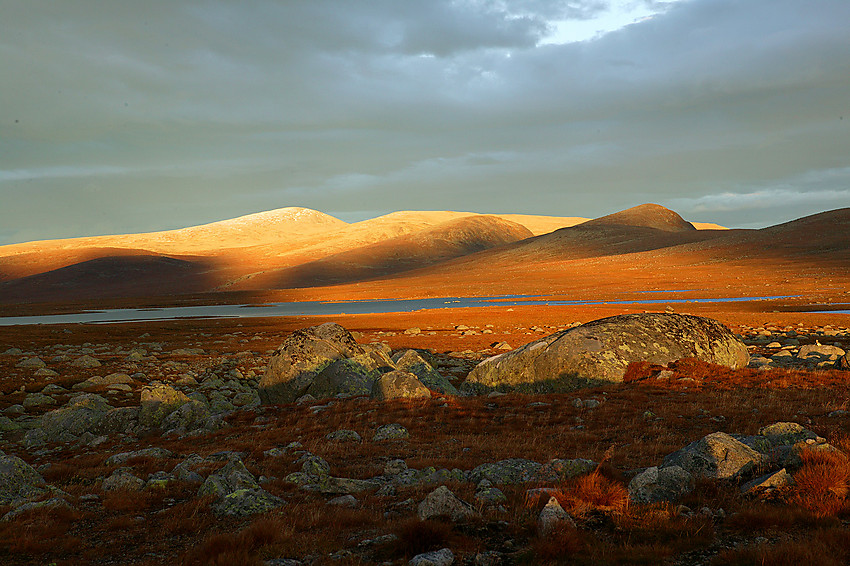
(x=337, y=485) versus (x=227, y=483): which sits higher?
(x=227, y=483)

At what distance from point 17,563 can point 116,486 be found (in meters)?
3.35

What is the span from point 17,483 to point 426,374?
15.8 meters

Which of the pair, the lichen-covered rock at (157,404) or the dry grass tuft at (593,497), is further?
the lichen-covered rock at (157,404)

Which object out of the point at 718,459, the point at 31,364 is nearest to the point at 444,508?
the point at 718,459

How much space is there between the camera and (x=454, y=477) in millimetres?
9828

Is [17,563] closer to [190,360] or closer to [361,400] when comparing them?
[361,400]

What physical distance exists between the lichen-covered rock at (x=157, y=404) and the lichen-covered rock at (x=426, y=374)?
29.9 feet

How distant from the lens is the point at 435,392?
21.1m

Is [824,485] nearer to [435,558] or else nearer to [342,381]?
[435,558]

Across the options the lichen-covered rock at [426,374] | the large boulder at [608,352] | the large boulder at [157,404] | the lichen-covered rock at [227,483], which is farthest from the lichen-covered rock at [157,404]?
the large boulder at [608,352]

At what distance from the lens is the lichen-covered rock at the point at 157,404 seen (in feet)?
61.8

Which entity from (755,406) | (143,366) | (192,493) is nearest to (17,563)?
(192,493)

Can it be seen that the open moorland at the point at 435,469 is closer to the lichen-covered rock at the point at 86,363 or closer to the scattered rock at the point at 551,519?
the scattered rock at the point at 551,519

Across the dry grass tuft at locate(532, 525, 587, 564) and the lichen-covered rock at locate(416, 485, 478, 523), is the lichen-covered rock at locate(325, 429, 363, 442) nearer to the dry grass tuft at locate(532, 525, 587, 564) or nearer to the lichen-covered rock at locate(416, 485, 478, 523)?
the lichen-covered rock at locate(416, 485, 478, 523)
